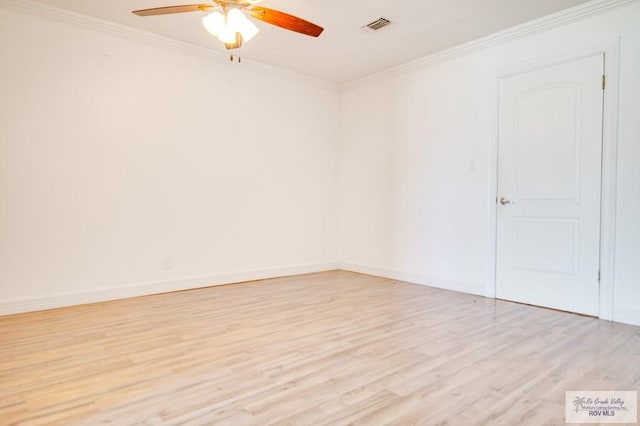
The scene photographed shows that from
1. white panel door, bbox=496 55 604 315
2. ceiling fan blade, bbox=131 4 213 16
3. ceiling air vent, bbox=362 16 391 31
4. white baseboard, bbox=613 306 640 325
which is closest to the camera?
ceiling fan blade, bbox=131 4 213 16

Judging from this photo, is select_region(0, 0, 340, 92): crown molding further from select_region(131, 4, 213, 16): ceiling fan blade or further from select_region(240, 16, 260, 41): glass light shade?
select_region(240, 16, 260, 41): glass light shade

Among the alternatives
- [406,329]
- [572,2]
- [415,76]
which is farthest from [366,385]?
[415,76]

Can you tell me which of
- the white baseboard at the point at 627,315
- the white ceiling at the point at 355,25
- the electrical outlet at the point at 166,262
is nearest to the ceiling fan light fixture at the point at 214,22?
the white ceiling at the point at 355,25

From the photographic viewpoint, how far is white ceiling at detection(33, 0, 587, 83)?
3217 mm

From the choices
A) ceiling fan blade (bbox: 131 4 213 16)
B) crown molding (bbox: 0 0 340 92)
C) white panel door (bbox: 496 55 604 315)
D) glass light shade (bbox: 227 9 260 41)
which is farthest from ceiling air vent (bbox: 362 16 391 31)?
ceiling fan blade (bbox: 131 4 213 16)

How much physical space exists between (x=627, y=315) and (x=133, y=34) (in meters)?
4.96

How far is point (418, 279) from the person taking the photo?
453cm

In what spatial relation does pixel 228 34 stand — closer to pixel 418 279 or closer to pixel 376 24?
pixel 376 24

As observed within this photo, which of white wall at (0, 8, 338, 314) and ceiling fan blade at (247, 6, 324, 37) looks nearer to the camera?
ceiling fan blade at (247, 6, 324, 37)

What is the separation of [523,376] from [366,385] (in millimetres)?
850

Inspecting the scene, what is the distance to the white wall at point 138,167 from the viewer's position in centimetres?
327

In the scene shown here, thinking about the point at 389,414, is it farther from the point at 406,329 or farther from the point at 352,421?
the point at 406,329

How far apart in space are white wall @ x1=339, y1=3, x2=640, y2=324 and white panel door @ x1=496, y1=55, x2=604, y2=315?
15cm

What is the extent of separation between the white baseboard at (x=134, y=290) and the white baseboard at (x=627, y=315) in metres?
3.31
